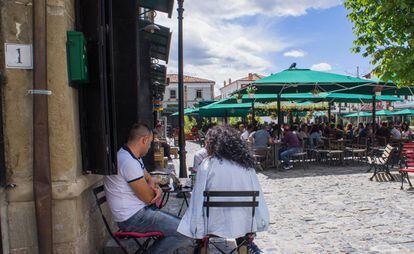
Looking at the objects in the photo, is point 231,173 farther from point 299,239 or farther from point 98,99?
point 299,239

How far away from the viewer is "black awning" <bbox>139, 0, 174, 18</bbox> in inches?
258

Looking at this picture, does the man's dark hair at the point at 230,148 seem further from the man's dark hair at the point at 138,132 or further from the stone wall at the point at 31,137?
the stone wall at the point at 31,137

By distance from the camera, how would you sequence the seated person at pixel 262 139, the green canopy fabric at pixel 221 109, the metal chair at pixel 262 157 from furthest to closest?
the green canopy fabric at pixel 221 109, the seated person at pixel 262 139, the metal chair at pixel 262 157

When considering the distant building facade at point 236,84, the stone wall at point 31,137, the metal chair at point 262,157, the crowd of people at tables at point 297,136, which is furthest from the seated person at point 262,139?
the distant building facade at point 236,84

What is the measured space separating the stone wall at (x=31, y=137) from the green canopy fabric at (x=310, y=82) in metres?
9.02

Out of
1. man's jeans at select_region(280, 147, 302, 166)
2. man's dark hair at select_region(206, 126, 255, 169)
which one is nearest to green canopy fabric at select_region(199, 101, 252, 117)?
man's jeans at select_region(280, 147, 302, 166)

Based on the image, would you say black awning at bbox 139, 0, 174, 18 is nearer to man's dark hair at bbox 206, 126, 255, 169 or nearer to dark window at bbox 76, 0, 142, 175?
dark window at bbox 76, 0, 142, 175

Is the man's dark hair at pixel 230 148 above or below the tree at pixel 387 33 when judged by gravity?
below

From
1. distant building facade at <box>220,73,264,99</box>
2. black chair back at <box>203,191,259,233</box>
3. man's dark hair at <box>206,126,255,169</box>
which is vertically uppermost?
distant building facade at <box>220,73,264,99</box>

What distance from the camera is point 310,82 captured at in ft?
39.6

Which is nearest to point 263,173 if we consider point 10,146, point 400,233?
point 400,233

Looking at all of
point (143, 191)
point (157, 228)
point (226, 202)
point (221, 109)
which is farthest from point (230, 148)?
point (221, 109)

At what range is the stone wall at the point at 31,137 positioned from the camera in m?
2.97

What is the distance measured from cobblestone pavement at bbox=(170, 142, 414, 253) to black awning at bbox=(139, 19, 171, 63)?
352 cm
